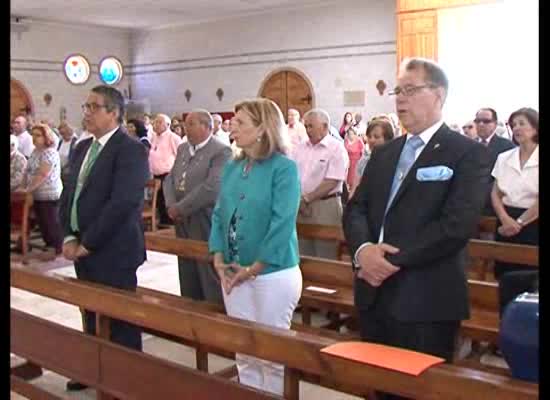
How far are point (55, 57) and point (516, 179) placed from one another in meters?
13.3

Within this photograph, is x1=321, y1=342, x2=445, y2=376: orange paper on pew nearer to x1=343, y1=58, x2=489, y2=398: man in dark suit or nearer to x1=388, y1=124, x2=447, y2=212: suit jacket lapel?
x1=343, y1=58, x2=489, y2=398: man in dark suit

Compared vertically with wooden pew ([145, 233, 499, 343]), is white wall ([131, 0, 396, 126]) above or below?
above

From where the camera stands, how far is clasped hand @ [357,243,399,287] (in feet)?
7.08

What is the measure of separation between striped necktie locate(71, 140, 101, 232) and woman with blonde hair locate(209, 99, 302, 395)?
747 mm

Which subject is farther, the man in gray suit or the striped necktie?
the man in gray suit

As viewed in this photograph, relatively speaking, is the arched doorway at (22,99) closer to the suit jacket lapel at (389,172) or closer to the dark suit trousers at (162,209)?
the dark suit trousers at (162,209)

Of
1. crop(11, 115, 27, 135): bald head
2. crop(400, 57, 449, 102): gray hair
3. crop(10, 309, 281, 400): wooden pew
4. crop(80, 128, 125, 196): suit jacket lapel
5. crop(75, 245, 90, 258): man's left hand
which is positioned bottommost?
crop(10, 309, 281, 400): wooden pew

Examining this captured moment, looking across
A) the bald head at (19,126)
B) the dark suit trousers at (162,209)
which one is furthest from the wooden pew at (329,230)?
the bald head at (19,126)

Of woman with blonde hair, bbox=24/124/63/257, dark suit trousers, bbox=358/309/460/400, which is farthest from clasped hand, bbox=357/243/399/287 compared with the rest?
woman with blonde hair, bbox=24/124/63/257

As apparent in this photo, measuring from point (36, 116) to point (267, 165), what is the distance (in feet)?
44.0

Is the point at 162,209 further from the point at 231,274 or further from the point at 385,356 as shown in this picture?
the point at 385,356

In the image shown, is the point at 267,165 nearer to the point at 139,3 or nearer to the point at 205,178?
the point at 205,178

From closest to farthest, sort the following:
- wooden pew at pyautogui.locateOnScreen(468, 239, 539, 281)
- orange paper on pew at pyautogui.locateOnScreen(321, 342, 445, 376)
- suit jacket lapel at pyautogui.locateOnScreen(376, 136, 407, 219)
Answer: orange paper on pew at pyautogui.locateOnScreen(321, 342, 445, 376)
suit jacket lapel at pyautogui.locateOnScreen(376, 136, 407, 219)
wooden pew at pyautogui.locateOnScreen(468, 239, 539, 281)
